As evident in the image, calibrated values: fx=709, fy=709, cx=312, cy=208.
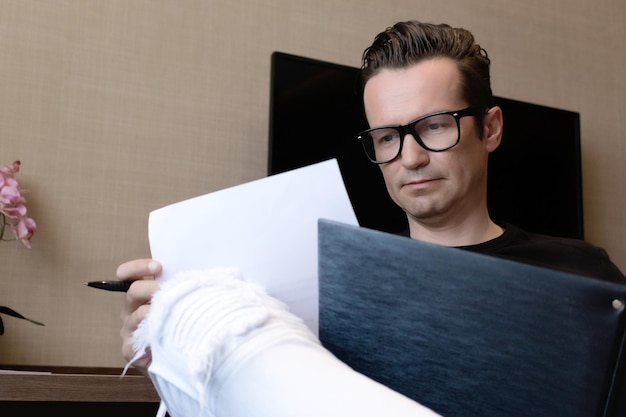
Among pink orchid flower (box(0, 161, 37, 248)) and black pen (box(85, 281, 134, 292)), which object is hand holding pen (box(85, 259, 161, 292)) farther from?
pink orchid flower (box(0, 161, 37, 248))

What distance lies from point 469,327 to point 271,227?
7.6 inches

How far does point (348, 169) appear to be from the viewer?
6.40 ft

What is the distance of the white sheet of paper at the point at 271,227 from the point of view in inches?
22.6

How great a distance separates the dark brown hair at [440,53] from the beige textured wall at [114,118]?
68 centimetres

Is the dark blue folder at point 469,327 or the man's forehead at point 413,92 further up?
the man's forehead at point 413,92

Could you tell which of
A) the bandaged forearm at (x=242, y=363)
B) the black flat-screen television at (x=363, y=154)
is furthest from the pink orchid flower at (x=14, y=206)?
the bandaged forearm at (x=242, y=363)

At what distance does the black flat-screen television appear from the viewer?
1906mm

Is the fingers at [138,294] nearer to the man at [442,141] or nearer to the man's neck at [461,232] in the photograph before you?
the man at [442,141]

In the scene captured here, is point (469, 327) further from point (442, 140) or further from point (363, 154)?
point (363, 154)

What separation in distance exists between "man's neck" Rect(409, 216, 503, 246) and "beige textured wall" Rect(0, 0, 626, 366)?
763 mm

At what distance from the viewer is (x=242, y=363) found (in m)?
0.41

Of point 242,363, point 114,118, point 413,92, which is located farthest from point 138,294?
point 114,118

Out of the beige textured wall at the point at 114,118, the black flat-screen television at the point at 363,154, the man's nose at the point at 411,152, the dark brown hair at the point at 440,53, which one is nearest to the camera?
the man's nose at the point at 411,152

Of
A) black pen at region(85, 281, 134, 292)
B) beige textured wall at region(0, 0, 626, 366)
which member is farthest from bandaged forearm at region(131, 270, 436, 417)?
beige textured wall at region(0, 0, 626, 366)
